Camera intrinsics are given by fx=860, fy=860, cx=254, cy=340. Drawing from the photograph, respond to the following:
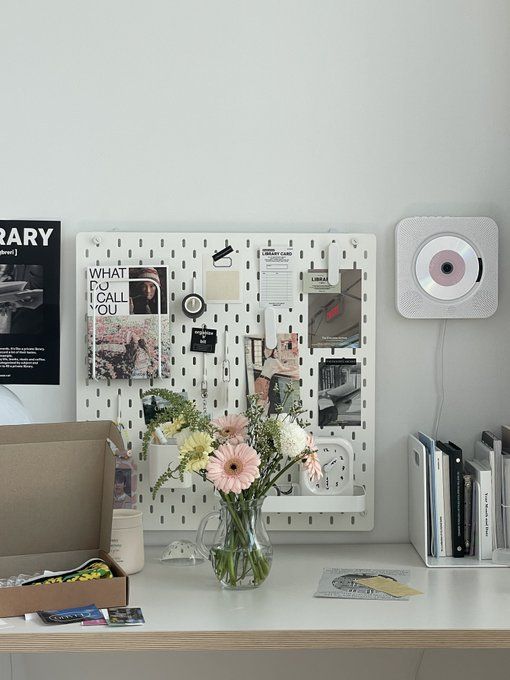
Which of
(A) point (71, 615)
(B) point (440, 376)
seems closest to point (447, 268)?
(B) point (440, 376)

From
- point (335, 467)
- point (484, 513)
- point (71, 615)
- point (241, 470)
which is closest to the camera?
point (71, 615)

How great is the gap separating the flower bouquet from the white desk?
0.18 ft

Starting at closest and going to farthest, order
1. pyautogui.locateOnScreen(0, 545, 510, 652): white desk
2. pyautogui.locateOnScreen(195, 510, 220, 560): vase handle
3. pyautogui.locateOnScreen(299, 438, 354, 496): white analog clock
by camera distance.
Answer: pyautogui.locateOnScreen(0, 545, 510, 652): white desk, pyautogui.locateOnScreen(195, 510, 220, 560): vase handle, pyautogui.locateOnScreen(299, 438, 354, 496): white analog clock

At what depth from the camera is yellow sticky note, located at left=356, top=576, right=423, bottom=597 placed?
159 centimetres

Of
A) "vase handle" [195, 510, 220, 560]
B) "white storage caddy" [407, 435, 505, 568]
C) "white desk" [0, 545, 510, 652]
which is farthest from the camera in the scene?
"white storage caddy" [407, 435, 505, 568]

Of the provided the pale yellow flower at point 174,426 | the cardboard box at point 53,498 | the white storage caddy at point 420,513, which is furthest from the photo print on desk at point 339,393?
the cardboard box at point 53,498

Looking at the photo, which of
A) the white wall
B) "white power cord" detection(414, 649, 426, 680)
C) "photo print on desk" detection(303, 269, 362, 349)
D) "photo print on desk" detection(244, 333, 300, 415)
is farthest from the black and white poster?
"white power cord" detection(414, 649, 426, 680)

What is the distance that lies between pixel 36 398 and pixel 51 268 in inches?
11.7

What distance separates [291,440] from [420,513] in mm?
426

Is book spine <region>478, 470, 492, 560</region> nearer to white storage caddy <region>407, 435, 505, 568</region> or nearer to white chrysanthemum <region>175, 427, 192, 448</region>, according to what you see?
white storage caddy <region>407, 435, 505, 568</region>

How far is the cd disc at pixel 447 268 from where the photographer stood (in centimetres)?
195

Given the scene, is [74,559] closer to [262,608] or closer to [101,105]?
[262,608]

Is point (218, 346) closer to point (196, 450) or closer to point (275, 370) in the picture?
point (275, 370)

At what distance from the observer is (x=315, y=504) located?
187 centimetres
